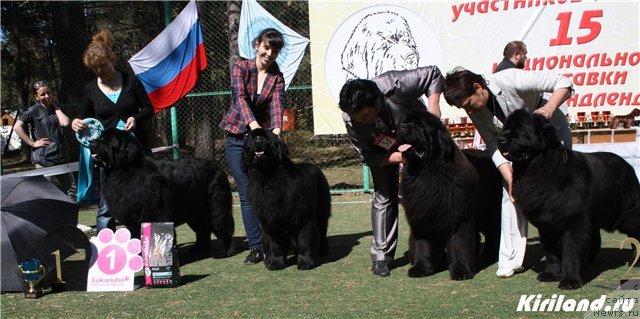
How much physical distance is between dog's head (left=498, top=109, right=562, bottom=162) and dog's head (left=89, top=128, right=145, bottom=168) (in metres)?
3.25

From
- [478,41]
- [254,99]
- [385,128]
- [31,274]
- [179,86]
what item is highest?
[478,41]

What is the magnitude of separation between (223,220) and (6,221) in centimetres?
215

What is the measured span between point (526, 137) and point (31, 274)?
12.8 feet

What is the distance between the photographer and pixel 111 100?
19.8 ft

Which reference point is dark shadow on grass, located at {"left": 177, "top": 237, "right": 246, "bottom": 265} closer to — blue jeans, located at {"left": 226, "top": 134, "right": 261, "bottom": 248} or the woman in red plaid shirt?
blue jeans, located at {"left": 226, "top": 134, "right": 261, "bottom": 248}

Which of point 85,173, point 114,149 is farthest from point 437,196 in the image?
point 85,173

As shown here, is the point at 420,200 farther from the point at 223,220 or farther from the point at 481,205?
the point at 223,220

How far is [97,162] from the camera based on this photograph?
5.59 metres

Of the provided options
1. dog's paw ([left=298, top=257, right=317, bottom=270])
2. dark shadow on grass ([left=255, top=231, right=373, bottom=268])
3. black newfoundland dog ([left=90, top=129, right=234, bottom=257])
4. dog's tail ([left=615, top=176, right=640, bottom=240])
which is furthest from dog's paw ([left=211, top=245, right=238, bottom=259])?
dog's tail ([left=615, top=176, right=640, bottom=240])

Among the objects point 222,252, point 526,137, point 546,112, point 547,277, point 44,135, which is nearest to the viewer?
point 526,137

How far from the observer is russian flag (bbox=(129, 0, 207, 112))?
10.9 metres

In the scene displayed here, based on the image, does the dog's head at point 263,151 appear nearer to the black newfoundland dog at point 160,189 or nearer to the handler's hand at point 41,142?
the black newfoundland dog at point 160,189

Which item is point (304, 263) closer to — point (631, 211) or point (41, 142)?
point (631, 211)

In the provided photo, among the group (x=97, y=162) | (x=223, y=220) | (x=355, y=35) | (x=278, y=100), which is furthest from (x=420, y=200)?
(x=355, y=35)
